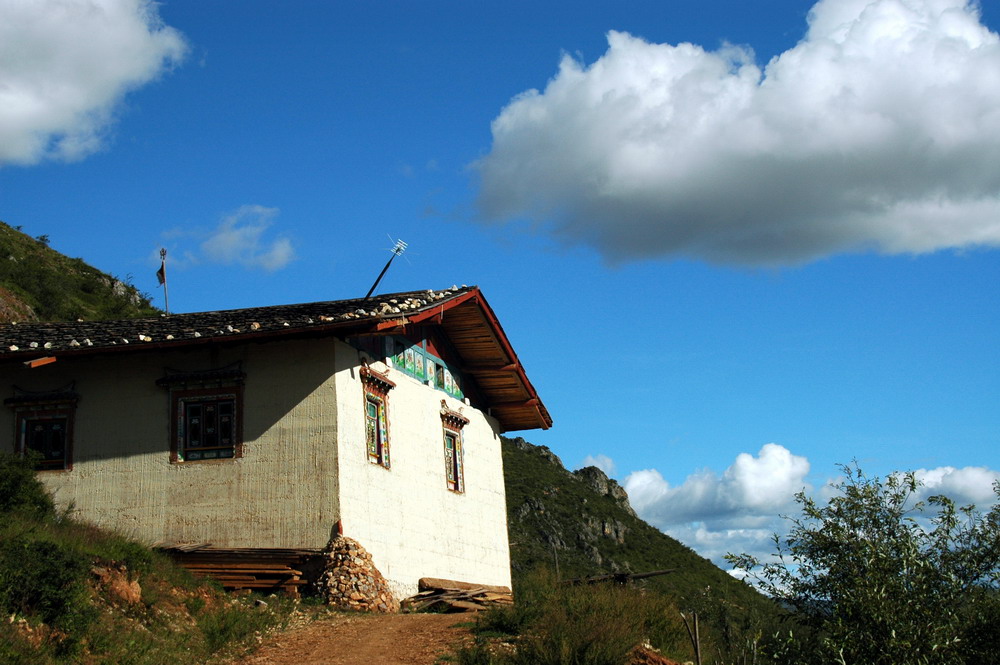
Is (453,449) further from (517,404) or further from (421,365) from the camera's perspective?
(517,404)

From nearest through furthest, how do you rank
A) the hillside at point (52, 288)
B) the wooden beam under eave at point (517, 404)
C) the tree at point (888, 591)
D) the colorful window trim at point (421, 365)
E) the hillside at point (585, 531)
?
the tree at point (888, 591) < the colorful window trim at point (421, 365) < the wooden beam under eave at point (517, 404) < the hillside at point (52, 288) < the hillside at point (585, 531)

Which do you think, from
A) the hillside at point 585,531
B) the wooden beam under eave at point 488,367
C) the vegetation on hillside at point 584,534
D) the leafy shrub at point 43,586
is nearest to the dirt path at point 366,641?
the leafy shrub at point 43,586

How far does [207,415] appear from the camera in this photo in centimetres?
2117

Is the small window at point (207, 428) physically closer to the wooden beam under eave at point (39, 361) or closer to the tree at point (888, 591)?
the wooden beam under eave at point (39, 361)

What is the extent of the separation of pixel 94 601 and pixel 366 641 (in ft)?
13.3

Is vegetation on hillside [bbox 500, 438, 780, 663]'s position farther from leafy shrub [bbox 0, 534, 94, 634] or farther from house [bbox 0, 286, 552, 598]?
leafy shrub [bbox 0, 534, 94, 634]

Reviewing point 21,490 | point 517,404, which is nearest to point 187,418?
point 21,490

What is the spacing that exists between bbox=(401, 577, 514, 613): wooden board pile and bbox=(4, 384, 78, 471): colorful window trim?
295 inches

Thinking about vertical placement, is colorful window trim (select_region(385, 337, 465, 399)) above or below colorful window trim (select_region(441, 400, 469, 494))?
above

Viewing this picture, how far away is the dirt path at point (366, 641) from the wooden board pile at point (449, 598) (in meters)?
1.67

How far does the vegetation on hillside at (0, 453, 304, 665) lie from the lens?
46.7 feet

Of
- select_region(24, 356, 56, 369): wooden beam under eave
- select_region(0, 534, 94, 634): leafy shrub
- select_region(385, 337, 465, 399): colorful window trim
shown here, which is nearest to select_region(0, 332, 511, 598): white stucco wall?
select_region(24, 356, 56, 369): wooden beam under eave

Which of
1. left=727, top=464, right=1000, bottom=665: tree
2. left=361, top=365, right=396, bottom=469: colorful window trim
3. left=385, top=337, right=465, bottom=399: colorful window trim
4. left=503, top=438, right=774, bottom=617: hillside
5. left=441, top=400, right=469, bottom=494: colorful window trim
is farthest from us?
left=503, top=438, right=774, bottom=617: hillside

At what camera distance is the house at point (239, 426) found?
67.1 feet
